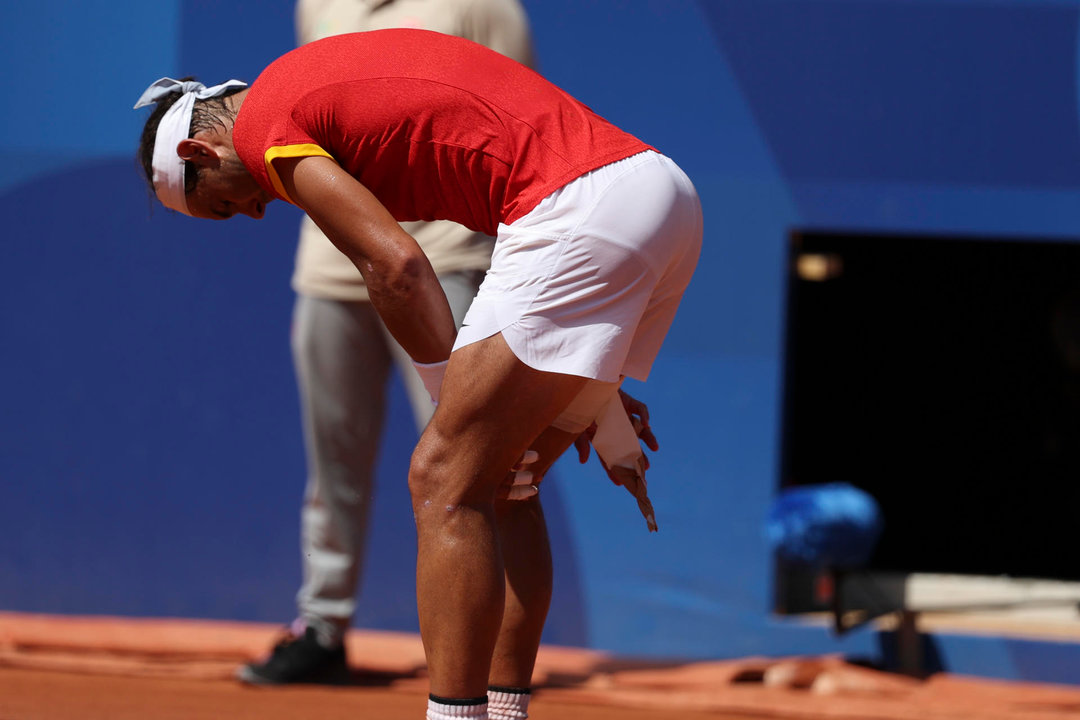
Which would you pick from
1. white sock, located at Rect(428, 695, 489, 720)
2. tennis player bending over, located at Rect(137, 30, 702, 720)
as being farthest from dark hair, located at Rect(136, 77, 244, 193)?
white sock, located at Rect(428, 695, 489, 720)

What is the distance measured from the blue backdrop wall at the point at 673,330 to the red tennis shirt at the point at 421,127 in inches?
81.9

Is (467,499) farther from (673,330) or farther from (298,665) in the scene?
(673,330)

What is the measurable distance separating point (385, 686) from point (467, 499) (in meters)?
1.87

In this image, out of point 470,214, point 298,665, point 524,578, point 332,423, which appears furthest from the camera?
point 332,423

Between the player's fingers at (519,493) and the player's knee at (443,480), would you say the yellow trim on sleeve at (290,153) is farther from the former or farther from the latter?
the player's fingers at (519,493)

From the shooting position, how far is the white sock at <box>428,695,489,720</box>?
1.85 meters

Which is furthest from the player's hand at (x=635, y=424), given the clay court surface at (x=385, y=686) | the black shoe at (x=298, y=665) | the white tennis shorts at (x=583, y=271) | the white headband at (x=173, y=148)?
the black shoe at (x=298, y=665)

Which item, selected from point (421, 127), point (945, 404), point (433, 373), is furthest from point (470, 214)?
point (945, 404)

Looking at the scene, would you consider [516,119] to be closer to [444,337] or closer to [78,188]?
[444,337]

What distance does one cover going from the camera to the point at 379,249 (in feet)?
6.03

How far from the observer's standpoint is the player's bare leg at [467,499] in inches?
73.4

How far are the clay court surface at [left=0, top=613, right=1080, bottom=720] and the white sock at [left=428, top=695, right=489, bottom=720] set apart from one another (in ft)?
4.14

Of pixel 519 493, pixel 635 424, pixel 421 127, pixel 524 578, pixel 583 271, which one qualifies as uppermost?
pixel 421 127

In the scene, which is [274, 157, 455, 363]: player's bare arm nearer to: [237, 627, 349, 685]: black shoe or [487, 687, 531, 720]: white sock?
Answer: [487, 687, 531, 720]: white sock
